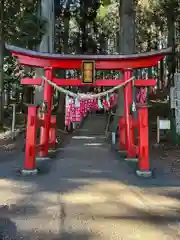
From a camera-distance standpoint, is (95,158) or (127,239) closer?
(127,239)

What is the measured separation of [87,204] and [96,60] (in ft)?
18.3

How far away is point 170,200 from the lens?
18.5 feet

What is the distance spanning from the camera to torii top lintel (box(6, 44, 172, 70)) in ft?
32.6

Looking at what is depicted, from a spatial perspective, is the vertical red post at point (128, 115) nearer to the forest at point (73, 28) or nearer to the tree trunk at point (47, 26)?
the forest at point (73, 28)

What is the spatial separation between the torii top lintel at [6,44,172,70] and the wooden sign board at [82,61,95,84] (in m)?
0.14

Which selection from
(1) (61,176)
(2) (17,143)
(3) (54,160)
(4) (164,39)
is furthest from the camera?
(4) (164,39)

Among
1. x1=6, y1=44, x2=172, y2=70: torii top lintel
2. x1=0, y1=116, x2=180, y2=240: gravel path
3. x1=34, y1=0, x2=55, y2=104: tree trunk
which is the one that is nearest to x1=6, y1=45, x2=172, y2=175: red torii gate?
x1=6, y1=44, x2=172, y2=70: torii top lintel

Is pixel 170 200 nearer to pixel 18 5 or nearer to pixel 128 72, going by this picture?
pixel 128 72

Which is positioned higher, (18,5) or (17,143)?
(18,5)

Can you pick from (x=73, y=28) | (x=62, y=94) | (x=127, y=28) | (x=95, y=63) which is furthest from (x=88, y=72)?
(x=73, y=28)

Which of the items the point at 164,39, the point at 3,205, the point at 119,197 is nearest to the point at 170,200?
the point at 119,197

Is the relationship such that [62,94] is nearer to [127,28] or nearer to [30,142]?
[127,28]

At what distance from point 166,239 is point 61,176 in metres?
3.80

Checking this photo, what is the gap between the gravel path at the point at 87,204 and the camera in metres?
4.17
